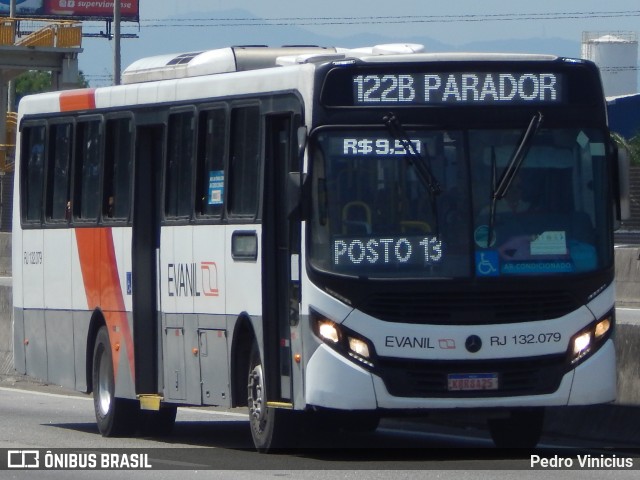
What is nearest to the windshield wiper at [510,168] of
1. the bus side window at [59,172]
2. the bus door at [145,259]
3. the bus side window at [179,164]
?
the bus side window at [179,164]

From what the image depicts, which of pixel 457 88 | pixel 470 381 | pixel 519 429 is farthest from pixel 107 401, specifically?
pixel 457 88

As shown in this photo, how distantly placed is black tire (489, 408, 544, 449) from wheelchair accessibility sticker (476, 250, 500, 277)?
50.6 inches

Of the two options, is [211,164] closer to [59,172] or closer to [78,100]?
[78,100]

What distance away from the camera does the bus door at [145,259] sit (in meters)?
15.7

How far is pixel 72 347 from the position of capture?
57.0ft

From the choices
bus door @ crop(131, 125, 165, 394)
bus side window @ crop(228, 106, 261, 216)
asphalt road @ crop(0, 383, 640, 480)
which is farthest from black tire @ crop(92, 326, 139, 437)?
bus side window @ crop(228, 106, 261, 216)

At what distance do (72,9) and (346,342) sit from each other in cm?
9348

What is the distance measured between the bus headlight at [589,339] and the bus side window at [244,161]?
2.72 metres

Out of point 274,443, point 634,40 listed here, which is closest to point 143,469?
point 274,443

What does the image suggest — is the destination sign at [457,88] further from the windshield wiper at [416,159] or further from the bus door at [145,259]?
A: the bus door at [145,259]

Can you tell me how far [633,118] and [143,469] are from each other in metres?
82.5

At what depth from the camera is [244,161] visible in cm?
1390

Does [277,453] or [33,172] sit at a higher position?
[33,172]

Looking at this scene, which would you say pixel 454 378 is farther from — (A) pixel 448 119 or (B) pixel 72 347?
(B) pixel 72 347
